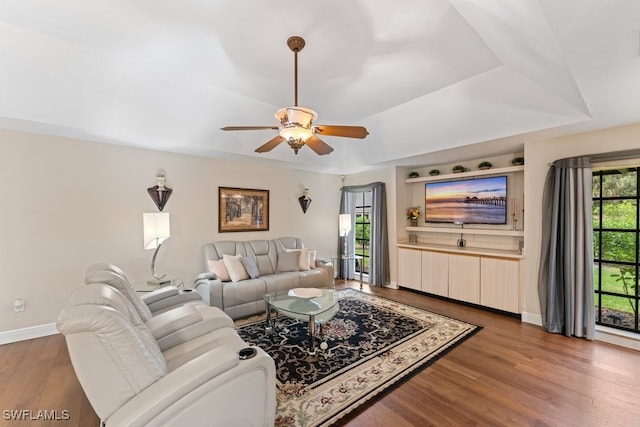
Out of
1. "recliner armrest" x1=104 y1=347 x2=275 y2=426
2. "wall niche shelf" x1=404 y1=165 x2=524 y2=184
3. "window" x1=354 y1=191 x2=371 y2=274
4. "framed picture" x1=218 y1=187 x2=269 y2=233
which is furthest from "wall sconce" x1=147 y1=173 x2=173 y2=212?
"wall niche shelf" x1=404 y1=165 x2=524 y2=184

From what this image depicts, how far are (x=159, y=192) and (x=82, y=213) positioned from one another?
2.97 feet

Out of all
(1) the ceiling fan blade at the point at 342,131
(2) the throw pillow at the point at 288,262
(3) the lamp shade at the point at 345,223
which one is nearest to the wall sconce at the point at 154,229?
(2) the throw pillow at the point at 288,262

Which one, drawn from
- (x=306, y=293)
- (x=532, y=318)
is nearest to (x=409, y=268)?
(x=532, y=318)

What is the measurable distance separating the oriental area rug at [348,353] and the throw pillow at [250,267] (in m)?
0.62

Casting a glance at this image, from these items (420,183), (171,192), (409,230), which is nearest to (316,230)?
(409,230)

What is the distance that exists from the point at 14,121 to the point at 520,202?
21.2ft

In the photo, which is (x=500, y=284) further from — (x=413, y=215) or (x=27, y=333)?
(x=27, y=333)

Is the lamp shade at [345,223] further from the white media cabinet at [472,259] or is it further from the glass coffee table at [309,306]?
the glass coffee table at [309,306]

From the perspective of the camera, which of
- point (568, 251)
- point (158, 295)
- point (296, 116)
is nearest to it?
point (296, 116)

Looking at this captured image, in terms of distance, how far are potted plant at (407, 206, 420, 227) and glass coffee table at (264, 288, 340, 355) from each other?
9.39 feet

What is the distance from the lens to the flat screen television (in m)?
4.38

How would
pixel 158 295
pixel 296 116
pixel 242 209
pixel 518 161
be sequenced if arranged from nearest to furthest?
pixel 296 116 → pixel 158 295 → pixel 518 161 → pixel 242 209

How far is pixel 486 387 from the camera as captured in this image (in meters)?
2.32

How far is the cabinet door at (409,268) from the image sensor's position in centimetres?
503
